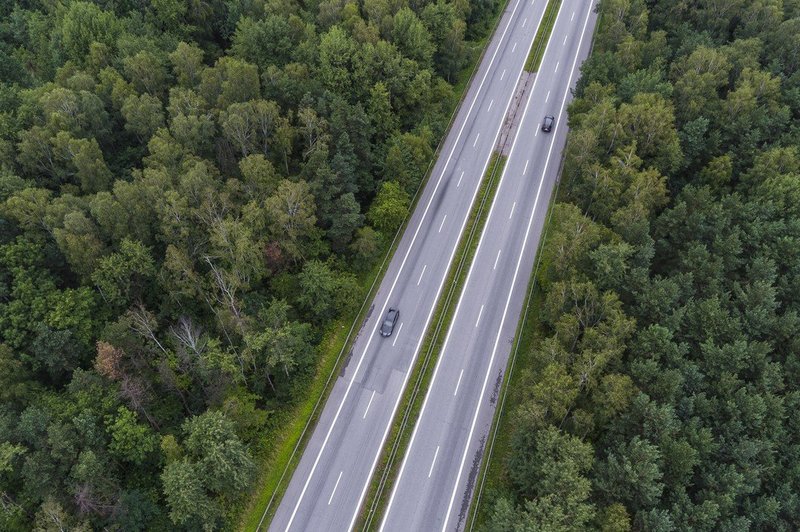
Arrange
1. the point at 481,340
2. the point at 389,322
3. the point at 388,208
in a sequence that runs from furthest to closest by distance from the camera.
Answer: the point at 388,208
the point at 389,322
the point at 481,340

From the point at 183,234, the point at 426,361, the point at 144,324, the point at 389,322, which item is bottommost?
the point at 426,361

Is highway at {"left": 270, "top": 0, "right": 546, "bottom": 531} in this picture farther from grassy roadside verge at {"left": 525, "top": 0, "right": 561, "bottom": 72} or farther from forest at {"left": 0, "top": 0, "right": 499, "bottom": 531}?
forest at {"left": 0, "top": 0, "right": 499, "bottom": 531}

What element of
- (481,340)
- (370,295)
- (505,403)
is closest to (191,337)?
(370,295)

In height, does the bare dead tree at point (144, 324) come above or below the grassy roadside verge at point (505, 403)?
above

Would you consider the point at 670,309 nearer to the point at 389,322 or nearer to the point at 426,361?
the point at 426,361

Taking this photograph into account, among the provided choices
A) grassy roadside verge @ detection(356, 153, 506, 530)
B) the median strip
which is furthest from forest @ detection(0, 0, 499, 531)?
the median strip

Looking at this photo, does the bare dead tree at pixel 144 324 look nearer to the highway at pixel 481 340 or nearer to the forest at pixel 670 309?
the highway at pixel 481 340

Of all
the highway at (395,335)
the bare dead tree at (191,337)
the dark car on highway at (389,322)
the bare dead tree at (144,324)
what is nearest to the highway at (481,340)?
the highway at (395,335)
